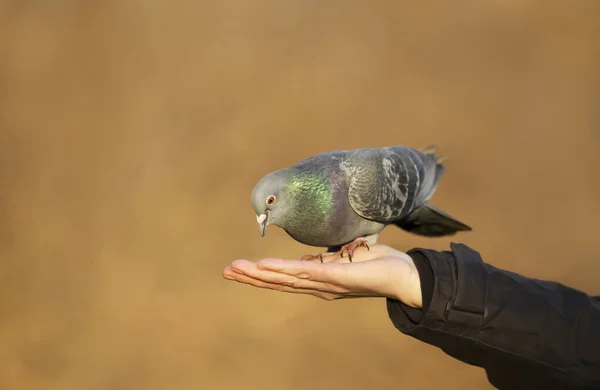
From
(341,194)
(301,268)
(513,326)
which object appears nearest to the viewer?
(513,326)

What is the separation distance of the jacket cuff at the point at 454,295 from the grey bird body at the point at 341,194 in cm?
52

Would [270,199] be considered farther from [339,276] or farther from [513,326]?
[513,326]

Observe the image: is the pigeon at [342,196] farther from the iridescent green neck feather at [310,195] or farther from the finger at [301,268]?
the finger at [301,268]

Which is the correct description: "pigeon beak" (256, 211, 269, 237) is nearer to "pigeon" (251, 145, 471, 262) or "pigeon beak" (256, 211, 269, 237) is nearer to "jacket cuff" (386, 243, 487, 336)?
"pigeon" (251, 145, 471, 262)

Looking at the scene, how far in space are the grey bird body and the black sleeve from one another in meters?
0.58

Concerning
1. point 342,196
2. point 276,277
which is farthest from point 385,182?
point 276,277

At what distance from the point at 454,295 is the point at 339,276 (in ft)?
1.29

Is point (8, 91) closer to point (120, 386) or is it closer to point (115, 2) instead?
point (115, 2)

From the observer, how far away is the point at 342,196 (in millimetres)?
2242

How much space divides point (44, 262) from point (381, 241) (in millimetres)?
2828

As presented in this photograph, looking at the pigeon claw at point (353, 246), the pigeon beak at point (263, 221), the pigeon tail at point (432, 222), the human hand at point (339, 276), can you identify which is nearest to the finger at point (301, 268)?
the human hand at point (339, 276)

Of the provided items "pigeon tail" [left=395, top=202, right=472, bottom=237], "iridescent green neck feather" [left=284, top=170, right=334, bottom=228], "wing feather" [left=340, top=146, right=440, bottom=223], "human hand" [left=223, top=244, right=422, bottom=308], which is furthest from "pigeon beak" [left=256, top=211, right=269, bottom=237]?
"pigeon tail" [left=395, top=202, right=472, bottom=237]

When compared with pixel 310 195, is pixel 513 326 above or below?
below

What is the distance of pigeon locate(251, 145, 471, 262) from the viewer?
2.10m
